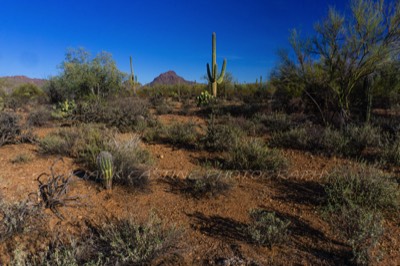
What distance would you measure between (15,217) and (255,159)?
12.4ft

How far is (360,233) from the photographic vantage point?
8.08 ft

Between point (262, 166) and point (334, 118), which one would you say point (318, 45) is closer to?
point (334, 118)

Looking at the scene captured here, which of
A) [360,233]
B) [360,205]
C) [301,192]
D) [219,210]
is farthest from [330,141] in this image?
[219,210]

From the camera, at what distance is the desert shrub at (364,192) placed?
316 cm

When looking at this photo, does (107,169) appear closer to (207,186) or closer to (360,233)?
(207,186)

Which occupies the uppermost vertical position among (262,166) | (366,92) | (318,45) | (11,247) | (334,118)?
(318,45)

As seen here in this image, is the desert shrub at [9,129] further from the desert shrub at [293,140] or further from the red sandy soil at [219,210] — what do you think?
the desert shrub at [293,140]

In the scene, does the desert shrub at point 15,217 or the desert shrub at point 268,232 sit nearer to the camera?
the desert shrub at point 268,232

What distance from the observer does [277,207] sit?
3.38 m

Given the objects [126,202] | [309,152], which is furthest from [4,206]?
[309,152]

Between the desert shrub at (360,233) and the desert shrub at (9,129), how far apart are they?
23.3ft

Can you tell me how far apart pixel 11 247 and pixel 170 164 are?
111 inches

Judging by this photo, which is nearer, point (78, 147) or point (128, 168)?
point (128, 168)

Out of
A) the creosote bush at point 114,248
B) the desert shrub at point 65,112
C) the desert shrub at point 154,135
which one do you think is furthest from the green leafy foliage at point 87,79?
the creosote bush at point 114,248
